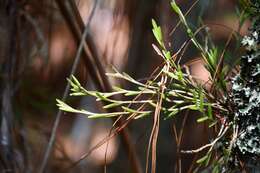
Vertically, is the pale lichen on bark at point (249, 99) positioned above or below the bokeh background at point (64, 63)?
above

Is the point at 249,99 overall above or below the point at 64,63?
above

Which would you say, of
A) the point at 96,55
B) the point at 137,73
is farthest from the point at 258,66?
the point at 137,73

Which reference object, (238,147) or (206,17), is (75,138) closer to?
(206,17)

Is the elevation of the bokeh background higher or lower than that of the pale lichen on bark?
lower

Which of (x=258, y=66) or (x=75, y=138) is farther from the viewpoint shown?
(x=75, y=138)

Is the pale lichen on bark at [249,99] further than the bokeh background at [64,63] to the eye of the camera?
No

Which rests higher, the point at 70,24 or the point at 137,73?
the point at 70,24

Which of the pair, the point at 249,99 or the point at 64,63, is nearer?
the point at 249,99

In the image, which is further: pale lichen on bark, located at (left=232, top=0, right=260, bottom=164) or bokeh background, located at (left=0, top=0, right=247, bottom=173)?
bokeh background, located at (left=0, top=0, right=247, bottom=173)
